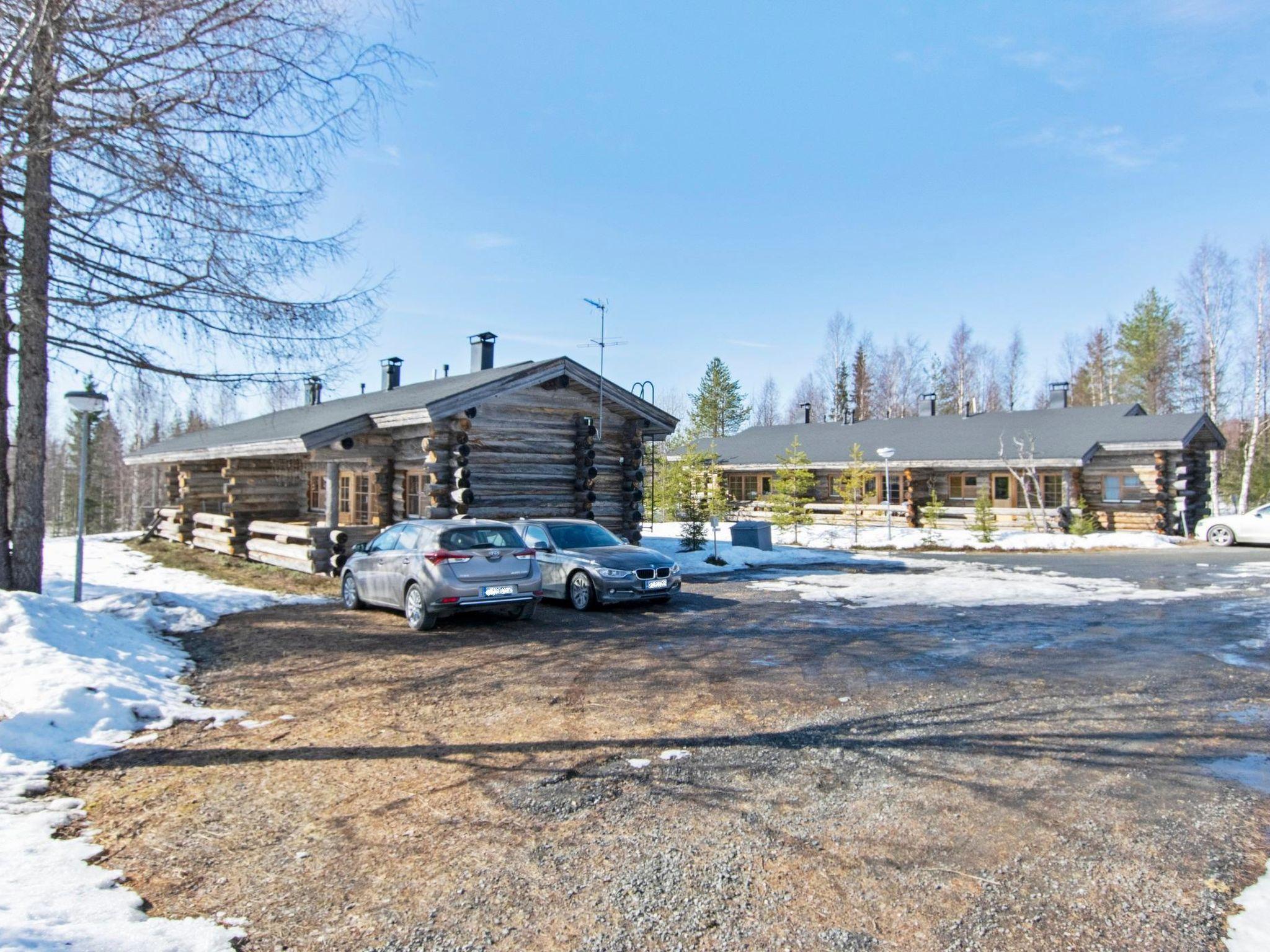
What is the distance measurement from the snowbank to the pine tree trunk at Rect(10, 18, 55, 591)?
1544 cm

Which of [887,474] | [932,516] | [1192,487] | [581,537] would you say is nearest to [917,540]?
[887,474]

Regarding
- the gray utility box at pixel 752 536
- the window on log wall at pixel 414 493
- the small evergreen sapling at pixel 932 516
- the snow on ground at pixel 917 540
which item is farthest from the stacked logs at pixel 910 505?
the window on log wall at pixel 414 493

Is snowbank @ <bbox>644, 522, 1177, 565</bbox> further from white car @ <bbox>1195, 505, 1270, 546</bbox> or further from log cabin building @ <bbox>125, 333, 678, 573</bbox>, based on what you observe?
log cabin building @ <bbox>125, 333, 678, 573</bbox>

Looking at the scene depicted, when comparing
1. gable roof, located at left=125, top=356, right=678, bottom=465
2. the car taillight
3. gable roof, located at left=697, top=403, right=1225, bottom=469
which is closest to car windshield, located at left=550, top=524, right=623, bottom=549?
the car taillight

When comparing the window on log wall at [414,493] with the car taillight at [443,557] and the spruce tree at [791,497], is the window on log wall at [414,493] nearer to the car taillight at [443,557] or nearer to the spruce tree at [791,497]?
the car taillight at [443,557]

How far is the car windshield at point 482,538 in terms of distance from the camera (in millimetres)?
10719

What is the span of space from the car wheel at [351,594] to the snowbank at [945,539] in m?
11.1

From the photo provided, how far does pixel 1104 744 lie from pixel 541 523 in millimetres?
9899

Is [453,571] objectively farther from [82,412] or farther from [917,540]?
[917,540]

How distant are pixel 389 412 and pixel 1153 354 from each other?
49.3 m

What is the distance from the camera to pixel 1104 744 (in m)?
5.93

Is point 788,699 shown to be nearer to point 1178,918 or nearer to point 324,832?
point 1178,918

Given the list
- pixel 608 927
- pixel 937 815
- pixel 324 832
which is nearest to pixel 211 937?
pixel 324 832

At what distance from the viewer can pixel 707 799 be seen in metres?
4.91
